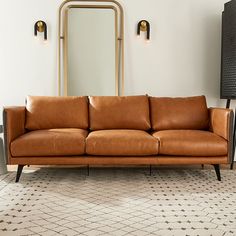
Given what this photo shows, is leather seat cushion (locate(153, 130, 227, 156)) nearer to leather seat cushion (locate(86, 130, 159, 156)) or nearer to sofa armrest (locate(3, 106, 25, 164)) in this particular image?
leather seat cushion (locate(86, 130, 159, 156))

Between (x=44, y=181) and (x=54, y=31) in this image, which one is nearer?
(x=44, y=181)

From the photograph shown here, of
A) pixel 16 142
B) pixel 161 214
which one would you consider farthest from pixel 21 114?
pixel 161 214

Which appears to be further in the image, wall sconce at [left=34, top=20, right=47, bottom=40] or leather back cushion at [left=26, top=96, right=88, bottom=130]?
wall sconce at [left=34, top=20, right=47, bottom=40]

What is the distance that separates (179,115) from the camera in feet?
10.4

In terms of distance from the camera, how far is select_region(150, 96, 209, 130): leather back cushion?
3.15 meters

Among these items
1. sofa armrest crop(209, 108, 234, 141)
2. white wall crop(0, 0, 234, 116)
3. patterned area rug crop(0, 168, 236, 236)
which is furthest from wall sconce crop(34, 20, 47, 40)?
sofa armrest crop(209, 108, 234, 141)

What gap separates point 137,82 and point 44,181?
1.63m

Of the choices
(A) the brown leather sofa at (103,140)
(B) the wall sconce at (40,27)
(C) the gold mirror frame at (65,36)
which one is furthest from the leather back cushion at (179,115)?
(B) the wall sconce at (40,27)

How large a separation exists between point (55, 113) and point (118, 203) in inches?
51.2

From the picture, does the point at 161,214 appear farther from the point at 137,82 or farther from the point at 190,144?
the point at 137,82

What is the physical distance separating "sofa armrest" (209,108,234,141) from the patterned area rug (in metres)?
0.42

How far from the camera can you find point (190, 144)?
262 centimetres

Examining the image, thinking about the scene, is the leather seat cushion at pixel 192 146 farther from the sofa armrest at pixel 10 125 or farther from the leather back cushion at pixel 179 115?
the sofa armrest at pixel 10 125

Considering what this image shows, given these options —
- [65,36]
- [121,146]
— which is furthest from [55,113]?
[65,36]
